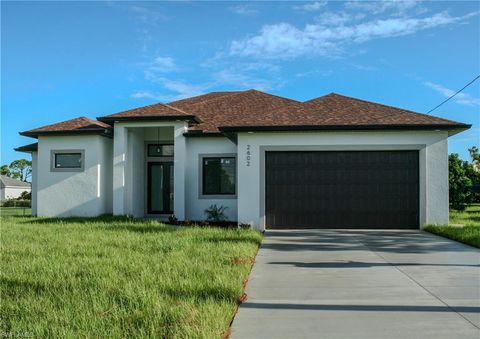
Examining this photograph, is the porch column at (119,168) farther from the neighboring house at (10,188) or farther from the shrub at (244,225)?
the neighboring house at (10,188)

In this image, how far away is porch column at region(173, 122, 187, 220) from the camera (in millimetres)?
17344

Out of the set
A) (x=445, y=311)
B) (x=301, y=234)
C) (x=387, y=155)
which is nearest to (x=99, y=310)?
(x=445, y=311)

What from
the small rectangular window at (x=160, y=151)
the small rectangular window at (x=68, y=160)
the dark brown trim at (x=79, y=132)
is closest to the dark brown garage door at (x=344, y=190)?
the small rectangular window at (x=160, y=151)

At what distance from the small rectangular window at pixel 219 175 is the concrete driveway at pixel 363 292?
253 inches

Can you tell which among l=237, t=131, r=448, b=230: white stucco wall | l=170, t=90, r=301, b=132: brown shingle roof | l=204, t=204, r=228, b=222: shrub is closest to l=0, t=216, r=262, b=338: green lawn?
l=237, t=131, r=448, b=230: white stucco wall

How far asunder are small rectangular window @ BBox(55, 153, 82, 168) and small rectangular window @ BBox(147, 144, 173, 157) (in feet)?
9.63

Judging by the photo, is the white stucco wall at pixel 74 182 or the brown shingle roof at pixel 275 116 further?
the white stucco wall at pixel 74 182

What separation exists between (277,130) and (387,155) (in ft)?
12.4

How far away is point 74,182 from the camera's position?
1852 centimetres

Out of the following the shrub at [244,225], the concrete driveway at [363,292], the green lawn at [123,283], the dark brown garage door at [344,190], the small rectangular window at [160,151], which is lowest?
the concrete driveway at [363,292]

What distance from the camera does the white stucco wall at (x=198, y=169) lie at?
17.9 meters

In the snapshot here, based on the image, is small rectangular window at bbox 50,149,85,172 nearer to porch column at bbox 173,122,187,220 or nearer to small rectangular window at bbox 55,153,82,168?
small rectangular window at bbox 55,153,82,168

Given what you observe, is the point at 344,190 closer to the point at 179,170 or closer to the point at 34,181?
the point at 179,170

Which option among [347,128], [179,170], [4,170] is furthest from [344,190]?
[4,170]
